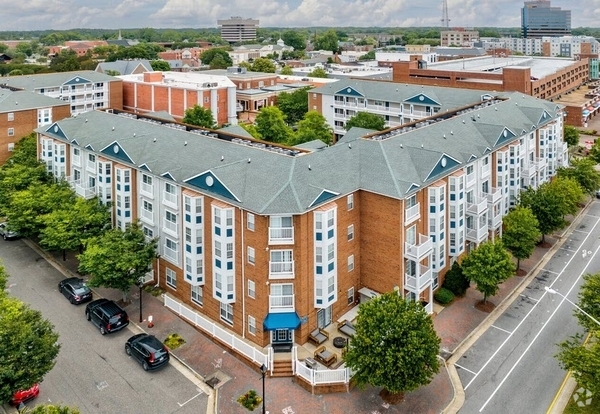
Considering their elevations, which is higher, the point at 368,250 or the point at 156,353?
the point at 368,250

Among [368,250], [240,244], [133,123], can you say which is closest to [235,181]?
[240,244]

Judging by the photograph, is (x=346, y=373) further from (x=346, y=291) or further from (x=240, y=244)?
(x=240, y=244)

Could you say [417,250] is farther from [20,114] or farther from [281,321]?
[20,114]

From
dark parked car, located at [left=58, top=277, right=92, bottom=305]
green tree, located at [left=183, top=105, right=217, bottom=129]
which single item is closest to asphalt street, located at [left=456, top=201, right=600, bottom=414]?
dark parked car, located at [left=58, top=277, right=92, bottom=305]

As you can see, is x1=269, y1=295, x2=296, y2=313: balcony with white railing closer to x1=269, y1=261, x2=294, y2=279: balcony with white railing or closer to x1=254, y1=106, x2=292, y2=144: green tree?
x1=269, y1=261, x2=294, y2=279: balcony with white railing

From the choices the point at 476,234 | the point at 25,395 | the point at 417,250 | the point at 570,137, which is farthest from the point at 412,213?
the point at 570,137

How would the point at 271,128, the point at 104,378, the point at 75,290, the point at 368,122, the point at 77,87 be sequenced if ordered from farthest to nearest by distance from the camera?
the point at 77,87 → the point at 271,128 → the point at 368,122 → the point at 75,290 → the point at 104,378
